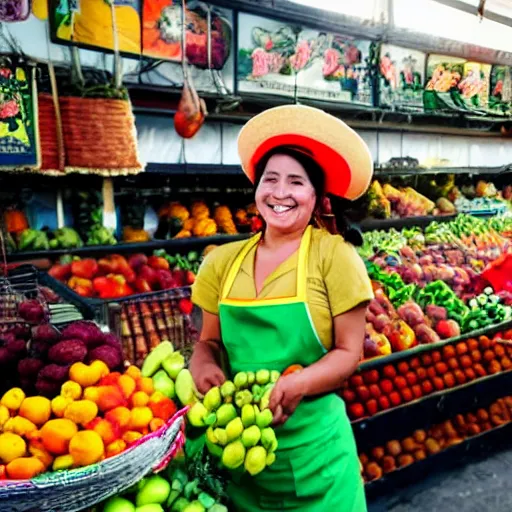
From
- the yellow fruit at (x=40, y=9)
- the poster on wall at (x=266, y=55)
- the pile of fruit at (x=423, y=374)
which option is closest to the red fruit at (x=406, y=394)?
the pile of fruit at (x=423, y=374)

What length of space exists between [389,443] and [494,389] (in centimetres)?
115

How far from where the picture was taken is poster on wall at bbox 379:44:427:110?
286 inches

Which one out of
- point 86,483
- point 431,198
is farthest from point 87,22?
point 431,198

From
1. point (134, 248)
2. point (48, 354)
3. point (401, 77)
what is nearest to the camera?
point (48, 354)

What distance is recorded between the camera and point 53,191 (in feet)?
17.1

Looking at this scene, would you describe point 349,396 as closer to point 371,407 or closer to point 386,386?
point 371,407

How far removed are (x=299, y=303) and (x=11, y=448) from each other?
3.15 feet

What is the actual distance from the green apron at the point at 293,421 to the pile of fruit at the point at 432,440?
1738 millimetres

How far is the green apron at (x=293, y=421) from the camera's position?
6.66 ft

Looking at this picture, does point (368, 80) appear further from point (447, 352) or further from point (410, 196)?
point (447, 352)

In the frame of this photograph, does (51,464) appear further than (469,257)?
No

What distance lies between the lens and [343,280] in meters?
2.00

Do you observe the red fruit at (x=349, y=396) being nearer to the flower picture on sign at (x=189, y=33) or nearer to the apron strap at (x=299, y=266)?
the apron strap at (x=299, y=266)

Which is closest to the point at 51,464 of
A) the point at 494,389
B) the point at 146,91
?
the point at 494,389
